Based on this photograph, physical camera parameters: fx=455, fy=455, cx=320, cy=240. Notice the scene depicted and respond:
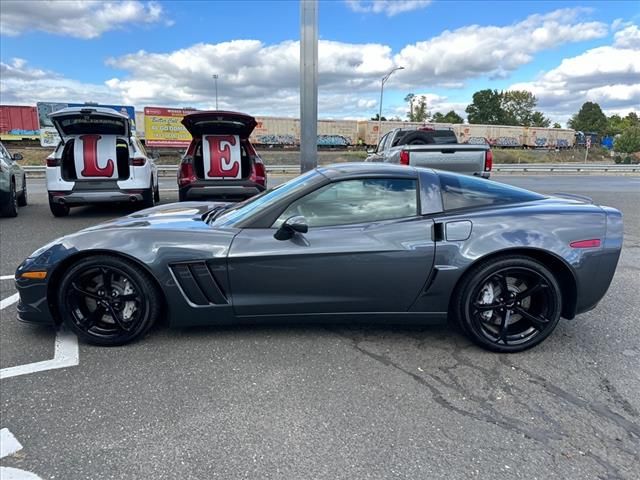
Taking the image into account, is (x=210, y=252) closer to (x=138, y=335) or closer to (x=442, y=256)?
(x=138, y=335)

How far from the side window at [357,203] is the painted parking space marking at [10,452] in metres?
1.84

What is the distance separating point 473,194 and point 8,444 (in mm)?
3117

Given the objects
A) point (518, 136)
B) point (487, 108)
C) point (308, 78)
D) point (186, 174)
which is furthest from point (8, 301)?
point (487, 108)

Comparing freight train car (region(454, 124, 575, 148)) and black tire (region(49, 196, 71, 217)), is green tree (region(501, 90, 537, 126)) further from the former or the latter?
black tire (region(49, 196, 71, 217))

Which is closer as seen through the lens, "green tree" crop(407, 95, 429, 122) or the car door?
the car door

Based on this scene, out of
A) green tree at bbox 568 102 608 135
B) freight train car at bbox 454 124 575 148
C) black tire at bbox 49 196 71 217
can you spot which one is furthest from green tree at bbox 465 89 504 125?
black tire at bbox 49 196 71 217

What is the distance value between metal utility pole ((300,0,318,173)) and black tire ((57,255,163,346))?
6.17 m

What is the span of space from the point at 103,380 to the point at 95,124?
6183mm

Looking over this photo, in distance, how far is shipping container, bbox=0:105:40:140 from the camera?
106ft

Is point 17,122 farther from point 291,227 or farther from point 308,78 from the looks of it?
point 291,227

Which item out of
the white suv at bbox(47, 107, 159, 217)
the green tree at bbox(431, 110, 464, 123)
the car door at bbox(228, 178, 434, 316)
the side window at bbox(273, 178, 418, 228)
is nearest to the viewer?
the car door at bbox(228, 178, 434, 316)

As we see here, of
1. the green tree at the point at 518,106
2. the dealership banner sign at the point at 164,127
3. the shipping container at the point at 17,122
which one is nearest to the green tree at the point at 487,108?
the green tree at the point at 518,106

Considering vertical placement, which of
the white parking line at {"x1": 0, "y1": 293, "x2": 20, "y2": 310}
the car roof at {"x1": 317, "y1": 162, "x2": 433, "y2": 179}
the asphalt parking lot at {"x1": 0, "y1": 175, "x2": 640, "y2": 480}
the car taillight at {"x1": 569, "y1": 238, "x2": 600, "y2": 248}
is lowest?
the asphalt parking lot at {"x1": 0, "y1": 175, "x2": 640, "y2": 480}

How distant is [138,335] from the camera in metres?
3.13
